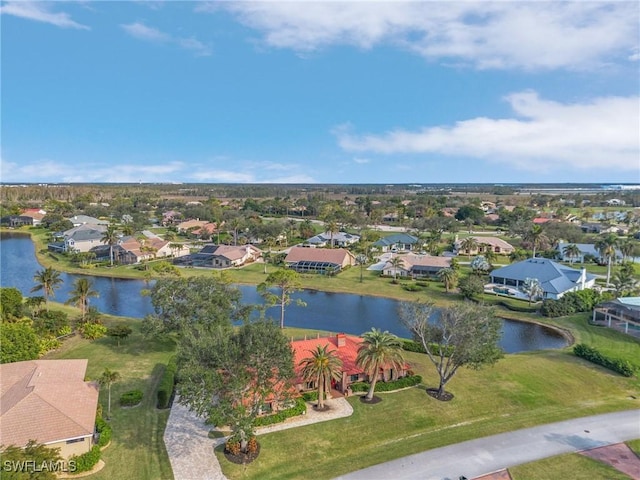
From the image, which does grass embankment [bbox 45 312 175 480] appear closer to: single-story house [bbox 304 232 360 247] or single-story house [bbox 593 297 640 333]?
single-story house [bbox 593 297 640 333]

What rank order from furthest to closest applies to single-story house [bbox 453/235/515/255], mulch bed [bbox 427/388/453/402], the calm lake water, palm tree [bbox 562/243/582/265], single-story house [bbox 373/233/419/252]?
single-story house [bbox 373/233/419/252], single-story house [bbox 453/235/515/255], palm tree [bbox 562/243/582/265], the calm lake water, mulch bed [bbox 427/388/453/402]

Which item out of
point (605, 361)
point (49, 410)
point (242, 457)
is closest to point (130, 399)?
point (49, 410)

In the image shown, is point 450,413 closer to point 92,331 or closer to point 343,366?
point 343,366

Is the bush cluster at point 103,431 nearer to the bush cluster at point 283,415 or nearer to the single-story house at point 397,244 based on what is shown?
the bush cluster at point 283,415

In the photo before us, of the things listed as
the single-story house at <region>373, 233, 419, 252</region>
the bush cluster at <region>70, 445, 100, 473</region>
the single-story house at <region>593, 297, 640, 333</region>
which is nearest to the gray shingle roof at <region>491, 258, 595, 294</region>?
the single-story house at <region>593, 297, 640, 333</region>

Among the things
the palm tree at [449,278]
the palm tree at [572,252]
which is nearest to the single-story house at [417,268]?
the palm tree at [449,278]
